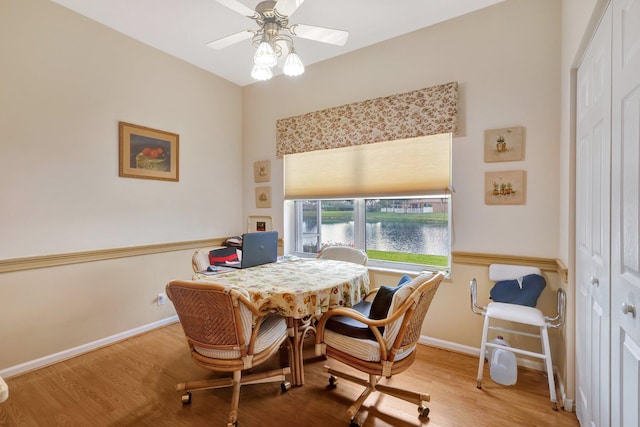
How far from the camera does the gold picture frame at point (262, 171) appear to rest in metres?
3.81

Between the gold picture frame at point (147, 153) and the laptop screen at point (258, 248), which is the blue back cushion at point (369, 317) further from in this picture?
the gold picture frame at point (147, 153)

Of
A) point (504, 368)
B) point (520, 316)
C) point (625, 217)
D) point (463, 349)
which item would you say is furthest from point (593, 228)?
point (463, 349)

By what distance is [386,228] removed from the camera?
3.09 metres

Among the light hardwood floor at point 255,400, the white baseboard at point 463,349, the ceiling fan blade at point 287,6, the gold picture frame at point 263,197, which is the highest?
the ceiling fan blade at point 287,6

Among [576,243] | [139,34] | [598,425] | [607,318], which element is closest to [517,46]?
[576,243]

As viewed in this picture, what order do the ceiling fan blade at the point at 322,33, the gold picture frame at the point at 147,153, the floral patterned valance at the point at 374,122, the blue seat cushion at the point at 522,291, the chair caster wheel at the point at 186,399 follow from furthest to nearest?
the gold picture frame at the point at 147,153 < the floral patterned valance at the point at 374,122 < the blue seat cushion at the point at 522,291 < the ceiling fan blade at the point at 322,33 < the chair caster wheel at the point at 186,399

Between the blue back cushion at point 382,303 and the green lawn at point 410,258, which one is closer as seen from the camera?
the blue back cushion at point 382,303

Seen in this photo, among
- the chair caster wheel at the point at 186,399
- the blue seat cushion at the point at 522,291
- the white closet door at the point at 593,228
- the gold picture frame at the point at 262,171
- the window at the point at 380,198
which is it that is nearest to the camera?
the white closet door at the point at 593,228

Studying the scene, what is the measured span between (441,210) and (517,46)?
4.81ft

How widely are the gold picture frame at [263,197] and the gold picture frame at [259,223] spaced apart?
17 centimetres

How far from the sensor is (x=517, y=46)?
232 cm

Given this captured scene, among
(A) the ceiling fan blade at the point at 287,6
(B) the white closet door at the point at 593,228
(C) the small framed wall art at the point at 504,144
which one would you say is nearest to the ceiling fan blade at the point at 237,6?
(A) the ceiling fan blade at the point at 287,6

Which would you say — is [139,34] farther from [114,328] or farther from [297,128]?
[114,328]

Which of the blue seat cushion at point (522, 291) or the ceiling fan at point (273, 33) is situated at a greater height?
the ceiling fan at point (273, 33)
